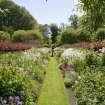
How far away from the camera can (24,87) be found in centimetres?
991

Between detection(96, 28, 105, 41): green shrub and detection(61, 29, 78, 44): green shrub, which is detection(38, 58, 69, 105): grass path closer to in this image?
detection(96, 28, 105, 41): green shrub

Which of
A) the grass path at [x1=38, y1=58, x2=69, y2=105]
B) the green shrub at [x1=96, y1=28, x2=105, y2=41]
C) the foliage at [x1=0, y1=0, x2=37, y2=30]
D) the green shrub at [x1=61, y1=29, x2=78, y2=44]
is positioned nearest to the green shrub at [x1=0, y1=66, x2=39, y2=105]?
the grass path at [x1=38, y1=58, x2=69, y2=105]

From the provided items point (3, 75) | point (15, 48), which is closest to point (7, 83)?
point (3, 75)

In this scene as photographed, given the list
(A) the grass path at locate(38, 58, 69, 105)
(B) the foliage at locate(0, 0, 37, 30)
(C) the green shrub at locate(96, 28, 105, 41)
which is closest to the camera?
(A) the grass path at locate(38, 58, 69, 105)

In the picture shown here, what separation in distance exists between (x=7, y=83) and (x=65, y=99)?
3.61 meters

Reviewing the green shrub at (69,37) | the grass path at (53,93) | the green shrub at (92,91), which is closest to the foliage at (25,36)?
the green shrub at (69,37)

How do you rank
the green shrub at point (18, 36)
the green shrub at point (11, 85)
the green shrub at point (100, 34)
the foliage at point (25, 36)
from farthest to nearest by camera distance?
the foliage at point (25, 36) < the green shrub at point (18, 36) < the green shrub at point (100, 34) < the green shrub at point (11, 85)

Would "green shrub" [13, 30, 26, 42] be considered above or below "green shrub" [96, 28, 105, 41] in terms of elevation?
below

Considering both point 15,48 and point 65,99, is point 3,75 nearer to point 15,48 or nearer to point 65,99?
point 65,99

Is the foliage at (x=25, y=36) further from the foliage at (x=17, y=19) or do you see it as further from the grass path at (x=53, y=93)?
the grass path at (x=53, y=93)

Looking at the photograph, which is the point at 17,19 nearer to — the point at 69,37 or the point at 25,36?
the point at 25,36

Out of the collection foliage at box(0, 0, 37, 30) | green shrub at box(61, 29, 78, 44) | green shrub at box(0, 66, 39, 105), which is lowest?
green shrub at box(61, 29, 78, 44)

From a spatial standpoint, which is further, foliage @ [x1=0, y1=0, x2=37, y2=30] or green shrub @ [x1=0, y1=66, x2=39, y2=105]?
foliage @ [x1=0, y1=0, x2=37, y2=30]

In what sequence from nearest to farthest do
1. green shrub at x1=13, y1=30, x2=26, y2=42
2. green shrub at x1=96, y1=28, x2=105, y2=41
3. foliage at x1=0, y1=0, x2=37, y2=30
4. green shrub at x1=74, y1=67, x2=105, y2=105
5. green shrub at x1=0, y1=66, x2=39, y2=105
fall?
green shrub at x1=74, y1=67, x2=105, y2=105 < green shrub at x1=0, y1=66, x2=39, y2=105 < green shrub at x1=96, y1=28, x2=105, y2=41 < green shrub at x1=13, y1=30, x2=26, y2=42 < foliage at x1=0, y1=0, x2=37, y2=30
